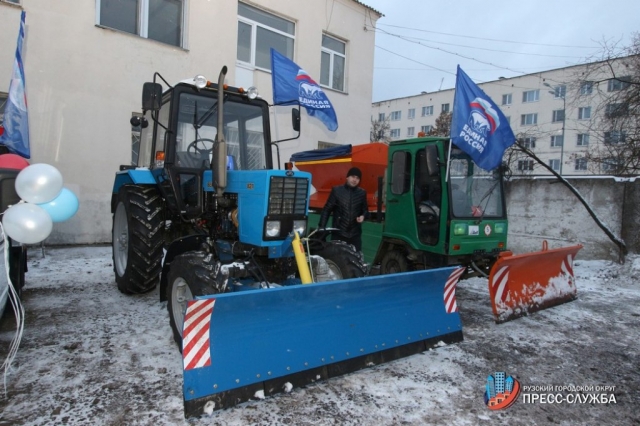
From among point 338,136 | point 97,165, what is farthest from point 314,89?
point 97,165

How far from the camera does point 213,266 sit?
10.2ft

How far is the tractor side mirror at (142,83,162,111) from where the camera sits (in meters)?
3.72

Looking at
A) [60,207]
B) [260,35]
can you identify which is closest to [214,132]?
[60,207]

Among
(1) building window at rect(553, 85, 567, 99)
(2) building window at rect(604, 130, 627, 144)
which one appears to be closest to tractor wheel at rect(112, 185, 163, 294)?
(2) building window at rect(604, 130, 627, 144)

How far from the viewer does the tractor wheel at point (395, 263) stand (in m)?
5.60

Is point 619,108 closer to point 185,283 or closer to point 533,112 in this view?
point 185,283

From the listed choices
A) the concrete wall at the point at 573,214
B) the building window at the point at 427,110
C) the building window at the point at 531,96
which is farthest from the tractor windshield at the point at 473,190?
the building window at the point at 427,110

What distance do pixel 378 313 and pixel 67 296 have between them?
3.78 metres

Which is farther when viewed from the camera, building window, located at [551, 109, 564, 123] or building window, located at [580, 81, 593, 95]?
building window, located at [551, 109, 564, 123]

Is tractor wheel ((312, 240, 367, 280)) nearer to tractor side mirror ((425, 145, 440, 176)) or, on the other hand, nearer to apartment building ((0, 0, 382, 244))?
tractor side mirror ((425, 145, 440, 176))

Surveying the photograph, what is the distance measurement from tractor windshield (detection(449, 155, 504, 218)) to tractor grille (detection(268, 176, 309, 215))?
2174 mm

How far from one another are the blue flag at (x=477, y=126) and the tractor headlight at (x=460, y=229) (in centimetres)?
78

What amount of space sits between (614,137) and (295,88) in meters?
7.40

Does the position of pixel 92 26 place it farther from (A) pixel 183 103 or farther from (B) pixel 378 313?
(B) pixel 378 313
